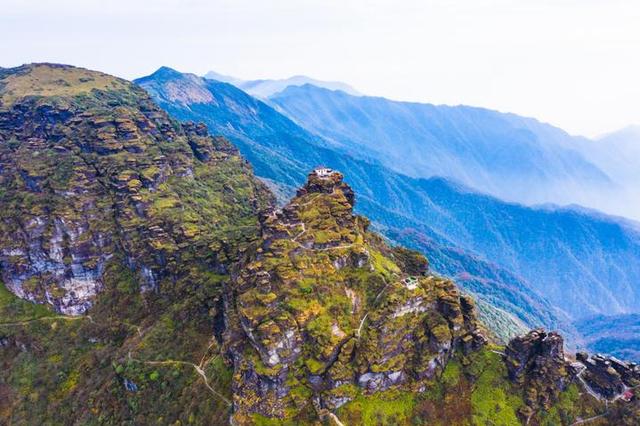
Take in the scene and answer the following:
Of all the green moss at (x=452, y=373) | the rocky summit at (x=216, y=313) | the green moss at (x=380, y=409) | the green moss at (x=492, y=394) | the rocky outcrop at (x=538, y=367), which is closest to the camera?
the green moss at (x=380, y=409)

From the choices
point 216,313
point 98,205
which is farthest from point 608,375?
point 98,205

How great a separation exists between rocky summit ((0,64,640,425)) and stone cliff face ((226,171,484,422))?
295mm

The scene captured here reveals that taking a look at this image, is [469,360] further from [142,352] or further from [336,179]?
[142,352]

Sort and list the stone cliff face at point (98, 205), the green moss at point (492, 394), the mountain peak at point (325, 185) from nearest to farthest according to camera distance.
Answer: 1. the green moss at point (492, 394)
2. the mountain peak at point (325, 185)
3. the stone cliff face at point (98, 205)

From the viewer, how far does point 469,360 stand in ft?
291

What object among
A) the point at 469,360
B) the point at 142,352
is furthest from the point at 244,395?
the point at 469,360

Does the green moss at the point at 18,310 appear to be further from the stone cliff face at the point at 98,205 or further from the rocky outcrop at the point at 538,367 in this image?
the rocky outcrop at the point at 538,367

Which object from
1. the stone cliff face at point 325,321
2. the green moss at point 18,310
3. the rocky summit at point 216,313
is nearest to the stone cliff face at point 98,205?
the rocky summit at point 216,313

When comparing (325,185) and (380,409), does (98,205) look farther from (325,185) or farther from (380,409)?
(380,409)

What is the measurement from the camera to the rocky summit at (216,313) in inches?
3233

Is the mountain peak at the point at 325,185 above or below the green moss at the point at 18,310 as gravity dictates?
above

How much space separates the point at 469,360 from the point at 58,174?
12753cm

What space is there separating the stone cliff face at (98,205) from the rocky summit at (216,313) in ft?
1.83

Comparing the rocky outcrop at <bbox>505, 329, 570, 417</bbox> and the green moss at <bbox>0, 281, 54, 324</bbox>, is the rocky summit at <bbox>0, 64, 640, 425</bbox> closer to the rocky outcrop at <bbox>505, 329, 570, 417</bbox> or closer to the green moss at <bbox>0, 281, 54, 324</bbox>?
the rocky outcrop at <bbox>505, 329, 570, 417</bbox>
